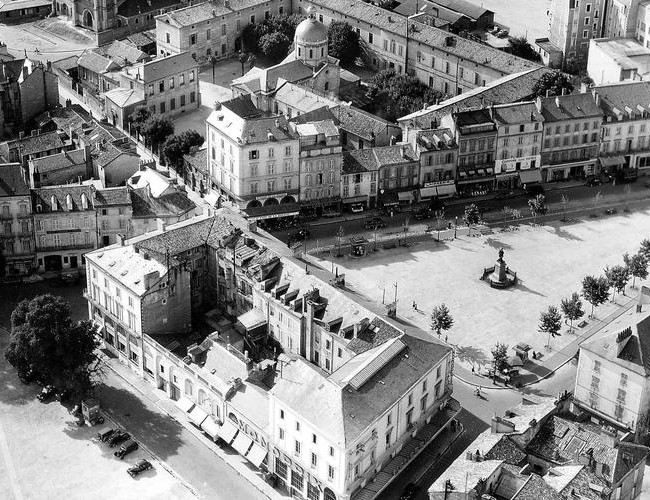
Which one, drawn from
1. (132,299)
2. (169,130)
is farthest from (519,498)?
(169,130)

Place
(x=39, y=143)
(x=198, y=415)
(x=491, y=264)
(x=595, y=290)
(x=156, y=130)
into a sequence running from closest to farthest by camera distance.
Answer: (x=198, y=415) < (x=595, y=290) < (x=491, y=264) < (x=39, y=143) < (x=156, y=130)

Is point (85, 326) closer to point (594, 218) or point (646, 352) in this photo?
point (646, 352)

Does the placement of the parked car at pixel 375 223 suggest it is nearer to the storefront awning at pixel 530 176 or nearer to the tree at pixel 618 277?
the storefront awning at pixel 530 176

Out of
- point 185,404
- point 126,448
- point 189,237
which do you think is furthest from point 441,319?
point 126,448

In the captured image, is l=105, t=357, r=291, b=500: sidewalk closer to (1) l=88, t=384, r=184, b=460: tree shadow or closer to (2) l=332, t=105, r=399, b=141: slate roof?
(1) l=88, t=384, r=184, b=460: tree shadow

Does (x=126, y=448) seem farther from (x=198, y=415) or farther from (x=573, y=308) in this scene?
(x=573, y=308)

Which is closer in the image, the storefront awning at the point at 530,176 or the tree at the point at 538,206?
the tree at the point at 538,206

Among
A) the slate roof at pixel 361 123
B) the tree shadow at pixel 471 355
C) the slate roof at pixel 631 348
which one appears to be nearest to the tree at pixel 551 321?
the tree shadow at pixel 471 355
